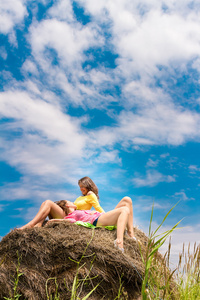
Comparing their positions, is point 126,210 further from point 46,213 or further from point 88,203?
point 46,213

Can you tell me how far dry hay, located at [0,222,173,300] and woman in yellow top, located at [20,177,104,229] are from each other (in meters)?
0.86

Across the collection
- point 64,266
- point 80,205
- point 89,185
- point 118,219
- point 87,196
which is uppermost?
point 89,185

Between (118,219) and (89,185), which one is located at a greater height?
(89,185)

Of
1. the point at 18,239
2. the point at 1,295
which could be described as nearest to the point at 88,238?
the point at 18,239

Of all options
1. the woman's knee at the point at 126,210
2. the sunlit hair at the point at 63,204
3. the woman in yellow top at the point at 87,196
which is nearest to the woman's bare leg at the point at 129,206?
the woman's knee at the point at 126,210

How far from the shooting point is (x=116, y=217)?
4.84m

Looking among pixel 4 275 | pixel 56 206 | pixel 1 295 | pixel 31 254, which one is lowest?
pixel 1 295

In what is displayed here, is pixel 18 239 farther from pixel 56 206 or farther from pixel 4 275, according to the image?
pixel 56 206

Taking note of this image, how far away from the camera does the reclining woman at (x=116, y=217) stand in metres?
4.61

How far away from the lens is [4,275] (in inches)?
161

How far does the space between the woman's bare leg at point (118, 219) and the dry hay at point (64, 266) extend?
0.78 ft

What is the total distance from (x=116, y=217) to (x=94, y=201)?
1.10m

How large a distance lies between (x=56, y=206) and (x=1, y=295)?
1830 mm

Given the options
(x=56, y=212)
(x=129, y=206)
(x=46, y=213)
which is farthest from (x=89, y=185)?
(x=129, y=206)
